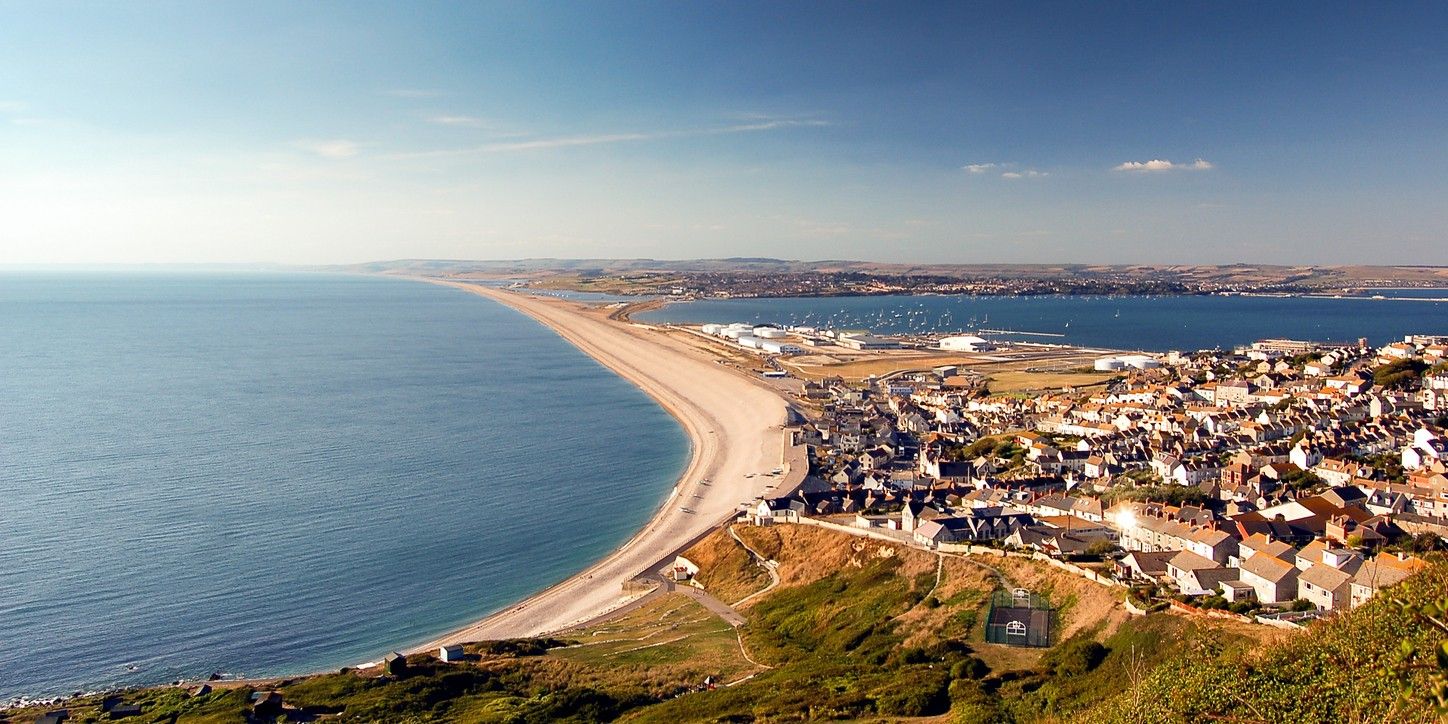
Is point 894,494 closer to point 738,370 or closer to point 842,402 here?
point 842,402

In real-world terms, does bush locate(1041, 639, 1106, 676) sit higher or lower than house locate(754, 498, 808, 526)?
higher

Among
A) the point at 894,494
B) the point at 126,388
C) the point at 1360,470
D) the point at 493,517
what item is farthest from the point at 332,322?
the point at 1360,470

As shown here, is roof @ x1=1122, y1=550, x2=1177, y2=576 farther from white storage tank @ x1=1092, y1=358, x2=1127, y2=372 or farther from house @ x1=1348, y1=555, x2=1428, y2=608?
white storage tank @ x1=1092, y1=358, x2=1127, y2=372

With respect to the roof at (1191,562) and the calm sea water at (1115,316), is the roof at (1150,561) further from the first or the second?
the calm sea water at (1115,316)

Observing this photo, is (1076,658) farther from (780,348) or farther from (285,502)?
(780,348)

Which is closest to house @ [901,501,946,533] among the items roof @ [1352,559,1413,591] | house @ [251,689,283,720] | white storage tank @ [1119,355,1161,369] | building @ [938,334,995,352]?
roof @ [1352,559,1413,591]

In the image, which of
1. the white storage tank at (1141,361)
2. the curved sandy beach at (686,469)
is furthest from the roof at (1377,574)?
the white storage tank at (1141,361)
